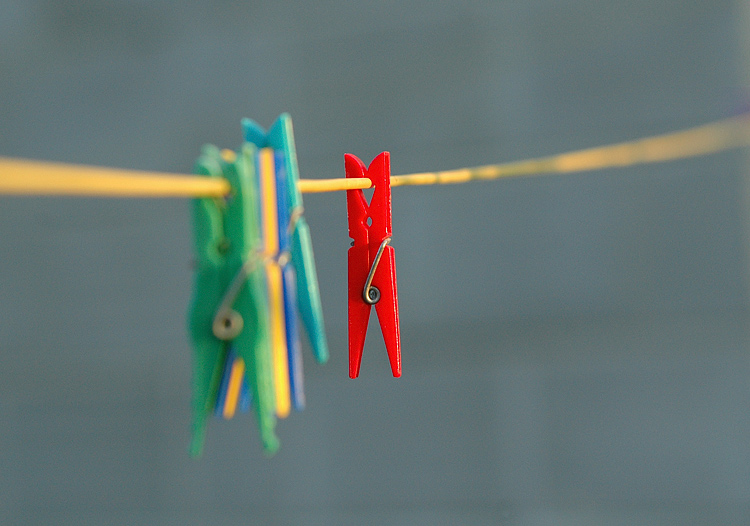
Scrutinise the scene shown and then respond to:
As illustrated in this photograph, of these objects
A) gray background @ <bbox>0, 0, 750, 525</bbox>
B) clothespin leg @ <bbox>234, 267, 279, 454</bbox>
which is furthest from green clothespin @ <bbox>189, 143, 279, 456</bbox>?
gray background @ <bbox>0, 0, 750, 525</bbox>

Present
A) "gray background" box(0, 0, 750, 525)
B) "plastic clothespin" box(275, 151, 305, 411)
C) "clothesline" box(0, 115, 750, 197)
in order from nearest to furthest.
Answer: "clothesline" box(0, 115, 750, 197)
"plastic clothespin" box(275, 151, 305, 411)
"gray background" box(0, 0, 750, 525)

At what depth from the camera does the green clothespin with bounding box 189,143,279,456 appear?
48 cm

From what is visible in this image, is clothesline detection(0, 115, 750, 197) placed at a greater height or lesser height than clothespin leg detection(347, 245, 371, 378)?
greater

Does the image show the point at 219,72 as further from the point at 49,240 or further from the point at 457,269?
the point at 457,269

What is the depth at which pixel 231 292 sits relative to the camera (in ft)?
1.59

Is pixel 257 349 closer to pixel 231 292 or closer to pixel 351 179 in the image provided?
pixel 231 292

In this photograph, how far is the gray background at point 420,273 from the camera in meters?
1.29

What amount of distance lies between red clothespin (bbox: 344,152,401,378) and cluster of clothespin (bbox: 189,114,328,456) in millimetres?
59

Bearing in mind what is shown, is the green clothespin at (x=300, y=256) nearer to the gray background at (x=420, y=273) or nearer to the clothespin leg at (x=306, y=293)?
the clothespin leg at (x=306, y=293)

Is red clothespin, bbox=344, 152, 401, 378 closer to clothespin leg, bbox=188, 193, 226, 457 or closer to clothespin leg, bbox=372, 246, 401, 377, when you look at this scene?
clothespin leg, bbox=372, 246, 401, 377

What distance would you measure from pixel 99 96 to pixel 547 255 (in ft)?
2.66

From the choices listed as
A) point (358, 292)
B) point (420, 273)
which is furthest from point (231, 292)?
point (420, 273)

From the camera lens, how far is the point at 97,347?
150 cm

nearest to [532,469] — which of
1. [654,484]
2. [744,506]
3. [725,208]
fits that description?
[654,484]
